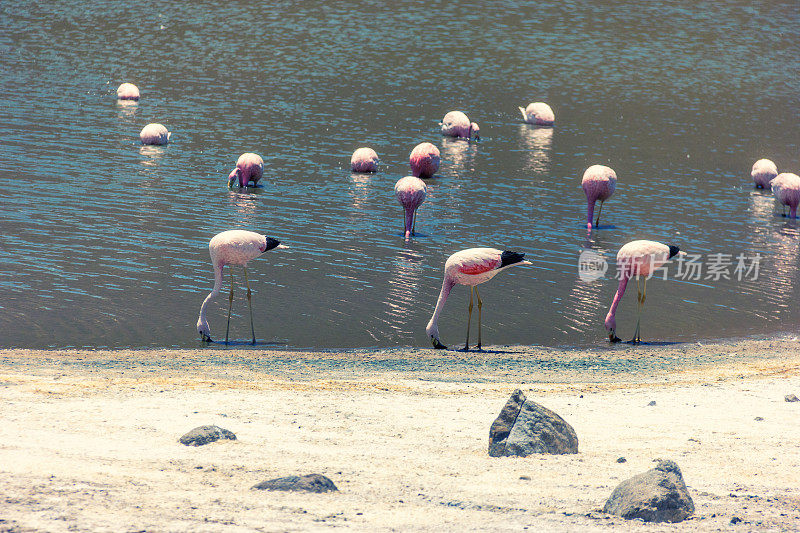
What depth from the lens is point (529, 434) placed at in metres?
7.39

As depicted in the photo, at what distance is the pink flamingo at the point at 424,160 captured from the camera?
22.0m

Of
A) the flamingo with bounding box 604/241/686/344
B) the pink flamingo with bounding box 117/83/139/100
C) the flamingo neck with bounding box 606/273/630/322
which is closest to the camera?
the flamingo with bounding box 604/241/686/344

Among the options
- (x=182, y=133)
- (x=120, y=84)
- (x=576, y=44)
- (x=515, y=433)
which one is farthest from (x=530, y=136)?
(x=515, y=433)

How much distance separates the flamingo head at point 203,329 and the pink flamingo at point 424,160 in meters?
10.9

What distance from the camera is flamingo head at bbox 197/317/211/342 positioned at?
11844 mm

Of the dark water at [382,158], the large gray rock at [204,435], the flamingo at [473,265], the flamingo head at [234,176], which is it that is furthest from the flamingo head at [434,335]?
the flamingo head at [234,176]

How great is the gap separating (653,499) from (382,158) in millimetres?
18732

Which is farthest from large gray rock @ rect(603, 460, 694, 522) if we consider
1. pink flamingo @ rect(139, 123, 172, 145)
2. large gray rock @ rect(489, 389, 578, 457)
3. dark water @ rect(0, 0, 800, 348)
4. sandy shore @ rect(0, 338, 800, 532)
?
pink flamingo @ rect(139, 123, 172, 145)

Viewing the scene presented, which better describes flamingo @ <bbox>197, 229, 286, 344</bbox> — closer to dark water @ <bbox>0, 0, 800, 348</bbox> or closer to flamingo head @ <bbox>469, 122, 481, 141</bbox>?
dark water @ <bbox>0, 0, 800, 348</bbox>

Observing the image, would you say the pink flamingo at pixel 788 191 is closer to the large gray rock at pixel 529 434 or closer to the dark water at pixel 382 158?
the dark water at pixel 382 158

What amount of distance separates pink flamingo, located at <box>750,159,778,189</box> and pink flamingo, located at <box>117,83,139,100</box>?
18847mm

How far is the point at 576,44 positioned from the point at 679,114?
41.9 feet

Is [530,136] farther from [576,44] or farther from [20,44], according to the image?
[20,44]

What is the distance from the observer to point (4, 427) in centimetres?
754
